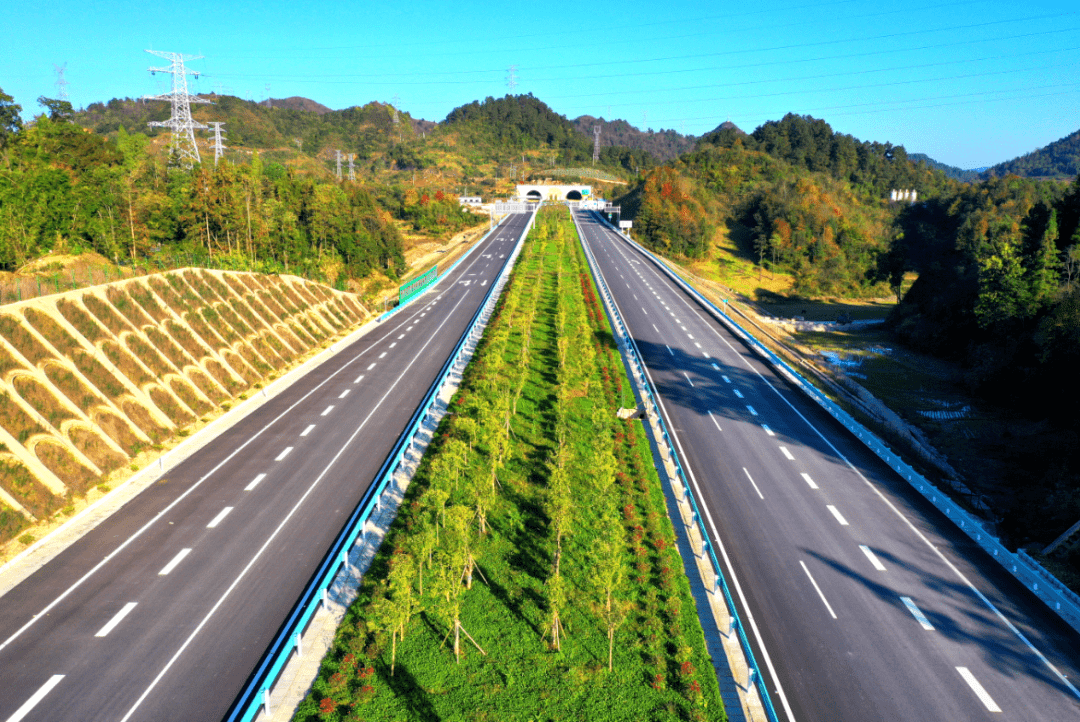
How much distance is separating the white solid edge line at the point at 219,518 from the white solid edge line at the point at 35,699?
25.9ft

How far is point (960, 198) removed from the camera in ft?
452

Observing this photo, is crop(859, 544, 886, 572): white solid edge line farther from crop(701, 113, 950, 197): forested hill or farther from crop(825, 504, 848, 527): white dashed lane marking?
crop(701, 113, 950, 197): forested hill

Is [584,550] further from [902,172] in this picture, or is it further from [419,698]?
[902,172]

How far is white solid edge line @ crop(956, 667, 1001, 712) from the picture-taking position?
53.4ft

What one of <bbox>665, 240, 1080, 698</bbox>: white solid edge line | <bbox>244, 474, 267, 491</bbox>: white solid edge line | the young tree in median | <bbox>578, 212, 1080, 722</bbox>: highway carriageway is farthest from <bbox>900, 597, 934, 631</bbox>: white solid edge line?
<bbox>244, 474, 267, 491</bbox>: white solid edge line

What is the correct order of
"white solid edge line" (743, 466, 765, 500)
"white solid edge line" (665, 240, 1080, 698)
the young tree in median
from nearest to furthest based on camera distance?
1. "white solid edge line" (665, 240, 1080, 698)
2. the young tree in median
3. "white solid edge line" (743, 466, 765, 500)

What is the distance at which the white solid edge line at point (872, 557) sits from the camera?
73.2ft

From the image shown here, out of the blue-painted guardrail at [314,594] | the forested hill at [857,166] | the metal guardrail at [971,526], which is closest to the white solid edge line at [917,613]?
the metal guardrail at [971,526]

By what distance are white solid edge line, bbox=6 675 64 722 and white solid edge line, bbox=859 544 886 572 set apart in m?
25.2

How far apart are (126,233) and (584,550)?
63923mm

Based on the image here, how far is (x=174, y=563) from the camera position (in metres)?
21.6

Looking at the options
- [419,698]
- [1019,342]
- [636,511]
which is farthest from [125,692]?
[1019,342]

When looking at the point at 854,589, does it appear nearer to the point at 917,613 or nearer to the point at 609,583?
the point at 917,613

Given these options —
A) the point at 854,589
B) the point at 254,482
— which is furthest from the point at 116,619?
the point at 854,589
